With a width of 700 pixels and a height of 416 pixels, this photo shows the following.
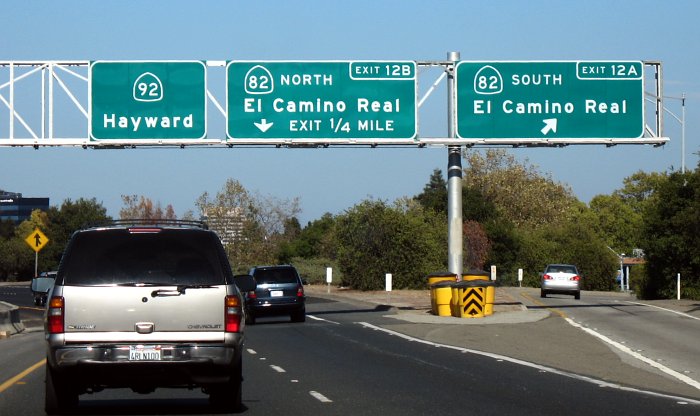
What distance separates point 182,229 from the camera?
12906 millimetres

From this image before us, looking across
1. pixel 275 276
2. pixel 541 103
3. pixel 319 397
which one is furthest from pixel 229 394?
pixel 541 103

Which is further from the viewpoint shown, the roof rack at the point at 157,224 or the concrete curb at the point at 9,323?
the concrete curb at the point at 9,323

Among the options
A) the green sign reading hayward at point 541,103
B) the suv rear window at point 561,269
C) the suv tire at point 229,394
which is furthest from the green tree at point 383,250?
the suv tire at point 229,394

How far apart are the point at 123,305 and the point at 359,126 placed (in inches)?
991

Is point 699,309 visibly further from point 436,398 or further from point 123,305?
point 123,305

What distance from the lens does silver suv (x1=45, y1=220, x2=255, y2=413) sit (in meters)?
12.2

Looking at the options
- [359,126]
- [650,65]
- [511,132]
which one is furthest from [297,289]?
[650,65]

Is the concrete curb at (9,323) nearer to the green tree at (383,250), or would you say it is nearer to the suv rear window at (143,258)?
the suv rear window at (143,258)

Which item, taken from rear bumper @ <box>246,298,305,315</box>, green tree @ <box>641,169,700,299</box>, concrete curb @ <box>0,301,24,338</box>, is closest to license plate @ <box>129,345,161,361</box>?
concrete curb @ <box>0,301,24,338</box>

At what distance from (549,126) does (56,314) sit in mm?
27295

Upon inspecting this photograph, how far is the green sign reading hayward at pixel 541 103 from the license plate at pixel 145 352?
26.4 meters

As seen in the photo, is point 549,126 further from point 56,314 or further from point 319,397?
point 56,314

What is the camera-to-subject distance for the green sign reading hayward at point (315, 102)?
121 feet

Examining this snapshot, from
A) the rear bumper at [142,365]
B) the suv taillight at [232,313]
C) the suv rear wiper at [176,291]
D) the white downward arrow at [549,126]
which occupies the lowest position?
the rear bumper at [142,365]
